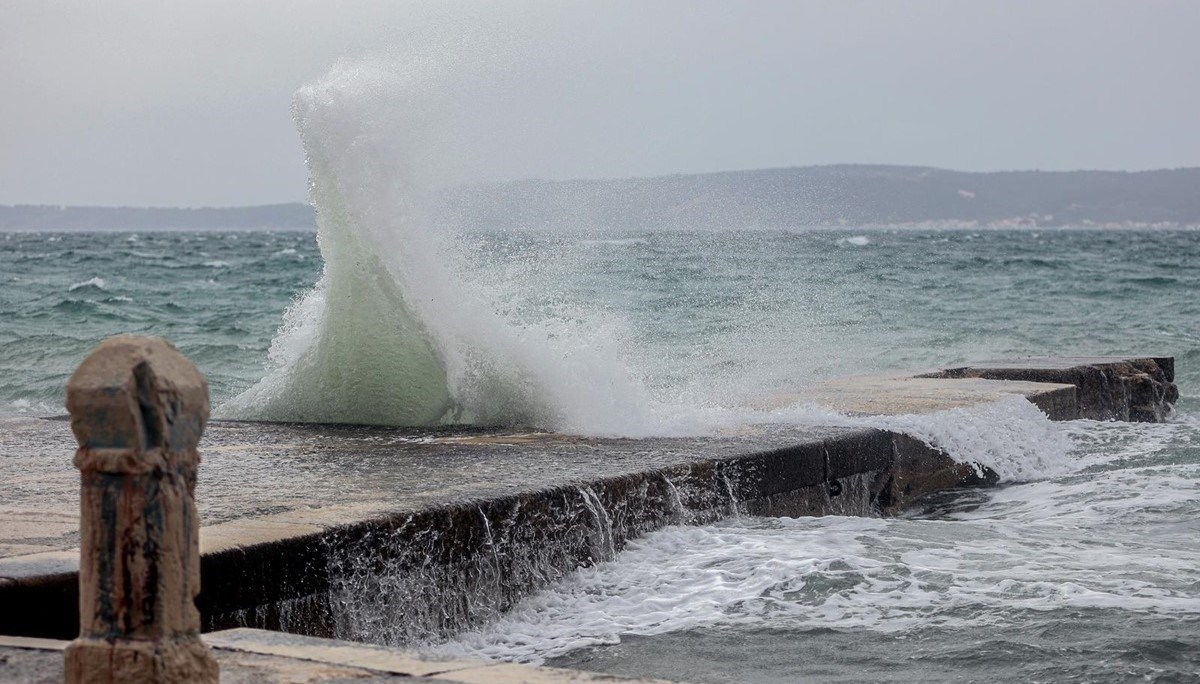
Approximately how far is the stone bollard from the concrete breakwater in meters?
0.99

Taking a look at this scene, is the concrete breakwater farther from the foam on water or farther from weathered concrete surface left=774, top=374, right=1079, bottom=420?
weathered concrete surface left=774, top=374, right=1079, bottom=420

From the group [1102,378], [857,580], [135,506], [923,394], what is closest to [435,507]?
[857,580]

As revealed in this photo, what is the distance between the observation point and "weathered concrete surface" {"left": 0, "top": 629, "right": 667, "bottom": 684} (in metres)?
2.65

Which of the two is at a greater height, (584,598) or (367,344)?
(367,344)

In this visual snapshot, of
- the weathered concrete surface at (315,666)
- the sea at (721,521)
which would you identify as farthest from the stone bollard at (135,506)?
the sea at (721,521)

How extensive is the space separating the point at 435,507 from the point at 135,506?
206 centimetres

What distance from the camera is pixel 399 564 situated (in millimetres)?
4082

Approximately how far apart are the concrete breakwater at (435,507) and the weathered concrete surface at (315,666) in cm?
45

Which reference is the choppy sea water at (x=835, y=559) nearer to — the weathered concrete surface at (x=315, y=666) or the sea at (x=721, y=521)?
the sea at (x=721, y=521)

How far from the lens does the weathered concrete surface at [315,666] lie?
265cm

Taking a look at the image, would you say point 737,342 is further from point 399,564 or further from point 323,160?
point 399,564

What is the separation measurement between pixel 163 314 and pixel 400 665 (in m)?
20.7

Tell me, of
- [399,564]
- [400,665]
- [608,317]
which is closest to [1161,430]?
[608,317]

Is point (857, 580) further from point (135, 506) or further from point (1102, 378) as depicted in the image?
point (1102, 378)
